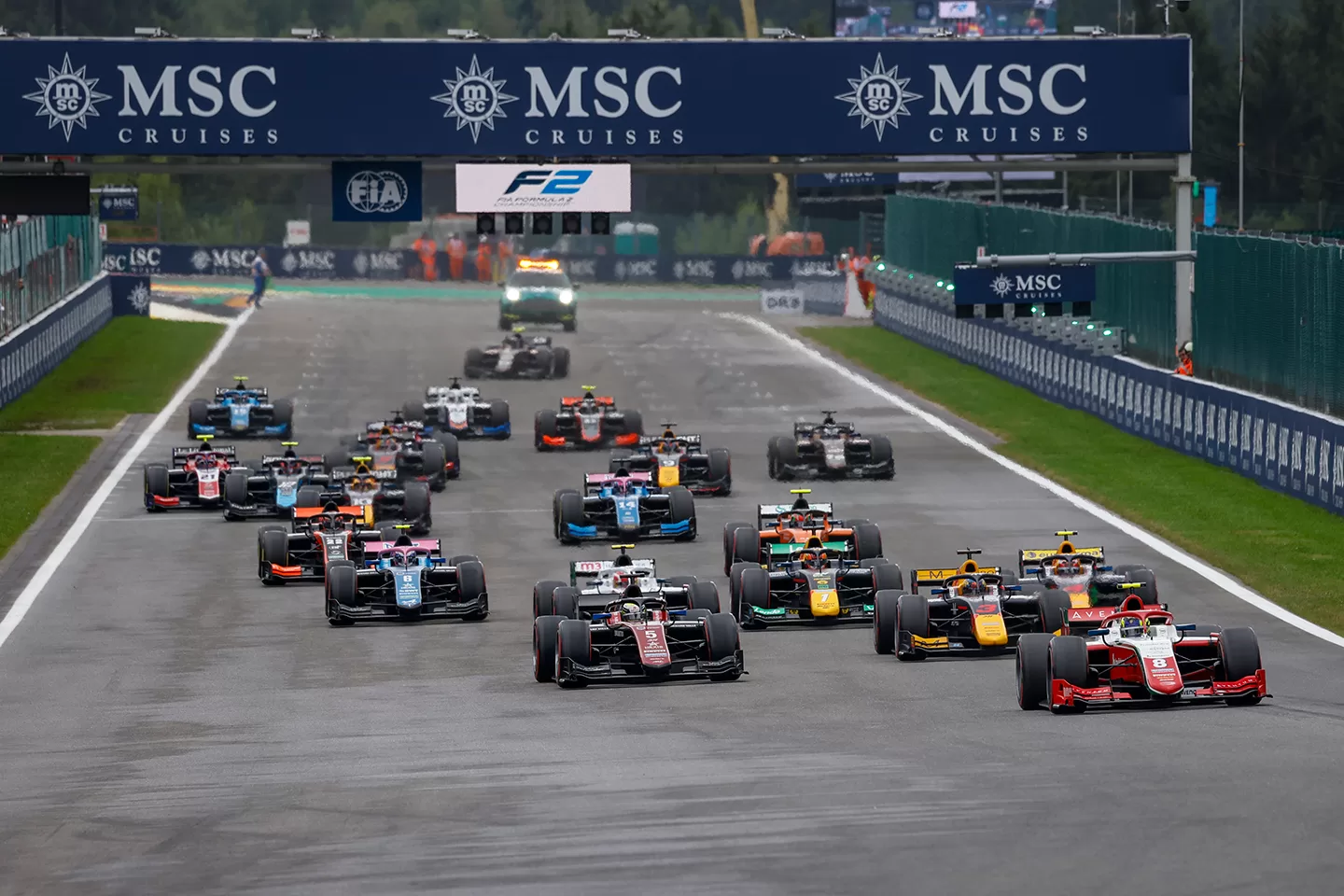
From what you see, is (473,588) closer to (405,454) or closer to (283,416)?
(405,454)

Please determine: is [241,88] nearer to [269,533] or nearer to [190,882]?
[269,533]

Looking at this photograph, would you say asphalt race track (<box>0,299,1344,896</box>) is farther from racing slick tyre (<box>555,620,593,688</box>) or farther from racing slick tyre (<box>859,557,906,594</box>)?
racing slick tyre (<box>859,557,906,594</box>)

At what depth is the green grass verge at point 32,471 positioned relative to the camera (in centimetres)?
3672

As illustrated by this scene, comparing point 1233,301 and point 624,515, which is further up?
point 1233,301

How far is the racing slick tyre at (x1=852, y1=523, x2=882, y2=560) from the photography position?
29.5 meters

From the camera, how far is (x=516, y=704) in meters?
22.0

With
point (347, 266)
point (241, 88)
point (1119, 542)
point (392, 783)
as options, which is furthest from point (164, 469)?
point (347, 266)

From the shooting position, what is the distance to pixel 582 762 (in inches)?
746

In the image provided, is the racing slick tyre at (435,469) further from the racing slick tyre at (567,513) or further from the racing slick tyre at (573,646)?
the racing slick tyre at (573,646)

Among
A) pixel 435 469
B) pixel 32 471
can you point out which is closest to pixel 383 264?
pixel 32 471

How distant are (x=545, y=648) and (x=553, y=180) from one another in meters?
19.9

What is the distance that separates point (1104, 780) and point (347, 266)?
278 feet

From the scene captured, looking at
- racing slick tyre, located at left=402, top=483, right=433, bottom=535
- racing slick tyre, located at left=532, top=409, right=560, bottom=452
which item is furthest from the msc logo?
racing slick tyre, located at left=402, top=483, right=433, bottom=535

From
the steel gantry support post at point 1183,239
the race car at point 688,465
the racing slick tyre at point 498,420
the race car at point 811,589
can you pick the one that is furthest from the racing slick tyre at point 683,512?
the racing slick tyre at point 498,420
